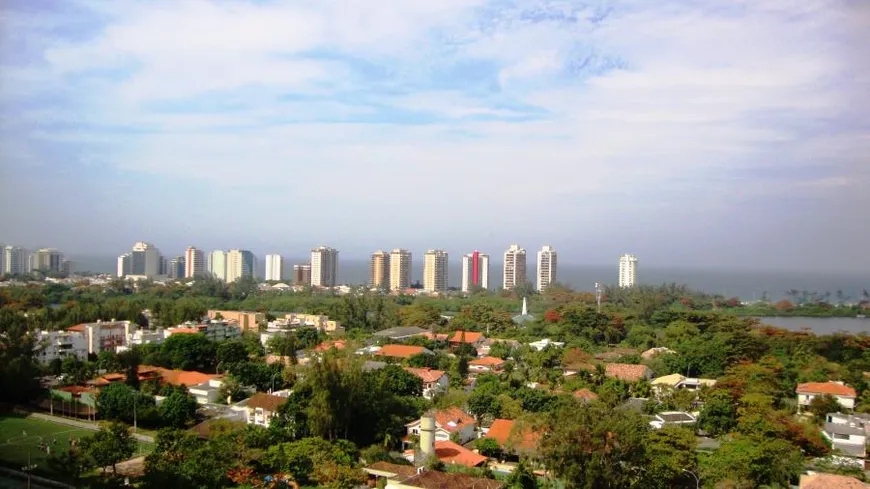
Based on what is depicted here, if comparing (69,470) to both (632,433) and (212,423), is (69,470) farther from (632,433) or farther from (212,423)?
(632,433)

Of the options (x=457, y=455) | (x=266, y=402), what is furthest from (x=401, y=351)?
(x=457, y=455)

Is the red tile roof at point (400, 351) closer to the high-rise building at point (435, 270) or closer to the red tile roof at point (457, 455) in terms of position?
the red tile roof at point (457, 455)

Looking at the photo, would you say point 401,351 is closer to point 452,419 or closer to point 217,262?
point 452,419

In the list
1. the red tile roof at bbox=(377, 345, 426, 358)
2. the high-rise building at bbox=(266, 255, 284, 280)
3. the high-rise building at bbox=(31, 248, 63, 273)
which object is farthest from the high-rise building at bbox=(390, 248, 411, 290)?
the red tile roof at bbox=(377, 345, 426, 358)

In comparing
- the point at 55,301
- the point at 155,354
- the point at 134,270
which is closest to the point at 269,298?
the point at 55,301

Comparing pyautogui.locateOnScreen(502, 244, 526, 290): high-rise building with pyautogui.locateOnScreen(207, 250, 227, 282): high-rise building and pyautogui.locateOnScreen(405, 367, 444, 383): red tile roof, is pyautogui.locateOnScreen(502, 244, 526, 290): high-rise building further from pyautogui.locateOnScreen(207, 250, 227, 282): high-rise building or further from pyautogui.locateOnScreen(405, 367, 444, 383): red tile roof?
pyautogui.locateOnScreen(405, 367, 444, 383): red tile roof

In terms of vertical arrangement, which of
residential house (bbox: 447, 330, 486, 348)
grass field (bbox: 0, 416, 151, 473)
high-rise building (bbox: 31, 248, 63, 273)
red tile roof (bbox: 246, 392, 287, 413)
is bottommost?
grass field (bbox: 0, 416, 151, 473)
